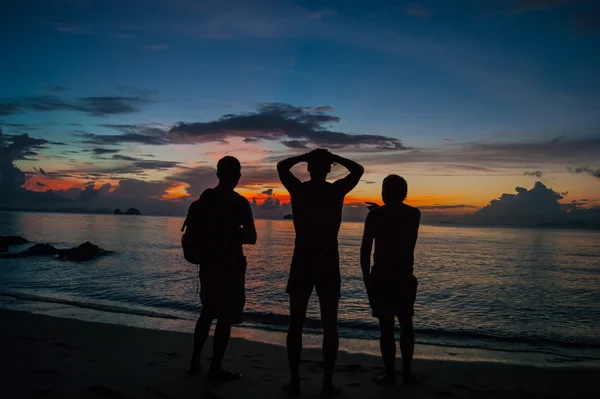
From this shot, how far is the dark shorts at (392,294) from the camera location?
15.4ft

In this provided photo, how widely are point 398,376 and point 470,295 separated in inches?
427

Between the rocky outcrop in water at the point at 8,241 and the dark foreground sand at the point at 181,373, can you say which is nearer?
the dark foreground sand at the point at 181,373

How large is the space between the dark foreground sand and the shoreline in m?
0.71

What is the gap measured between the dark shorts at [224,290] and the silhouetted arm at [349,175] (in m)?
1.46

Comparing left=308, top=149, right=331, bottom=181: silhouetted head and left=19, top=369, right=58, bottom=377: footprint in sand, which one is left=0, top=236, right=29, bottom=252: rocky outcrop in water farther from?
left=308, top=149, right=331, bottom=181: silhouetted head

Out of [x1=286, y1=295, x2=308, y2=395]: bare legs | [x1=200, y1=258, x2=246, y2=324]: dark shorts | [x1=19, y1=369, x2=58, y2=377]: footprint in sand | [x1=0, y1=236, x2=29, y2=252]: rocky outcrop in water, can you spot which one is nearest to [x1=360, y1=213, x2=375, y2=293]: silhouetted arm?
[x1=286, y1=295, x2=308, y2=395]: bare legs

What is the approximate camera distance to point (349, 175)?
175 inches

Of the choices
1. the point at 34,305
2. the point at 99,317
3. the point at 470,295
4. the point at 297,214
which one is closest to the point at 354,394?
the point at 297,214

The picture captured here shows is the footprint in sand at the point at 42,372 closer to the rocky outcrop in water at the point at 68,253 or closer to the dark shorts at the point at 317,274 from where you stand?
the dark shorts at the point at 317,274

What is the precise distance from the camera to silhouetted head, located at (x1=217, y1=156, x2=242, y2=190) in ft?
15.5

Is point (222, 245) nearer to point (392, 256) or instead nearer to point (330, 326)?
point (330, 326)

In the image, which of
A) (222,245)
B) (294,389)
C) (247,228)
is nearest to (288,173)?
(247,228)

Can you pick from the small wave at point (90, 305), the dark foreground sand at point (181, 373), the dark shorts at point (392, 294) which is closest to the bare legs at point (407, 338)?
the dark shorts at point (392, 294)

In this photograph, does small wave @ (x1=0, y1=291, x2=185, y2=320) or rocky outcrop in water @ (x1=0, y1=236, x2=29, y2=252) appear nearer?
small wave @ (x1=0, y1=291, x2=185, y2=320)
